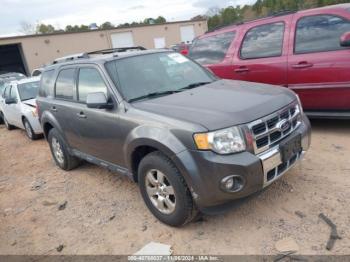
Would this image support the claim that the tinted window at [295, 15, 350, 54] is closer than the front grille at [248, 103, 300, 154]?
No

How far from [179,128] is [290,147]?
1101 millimetres

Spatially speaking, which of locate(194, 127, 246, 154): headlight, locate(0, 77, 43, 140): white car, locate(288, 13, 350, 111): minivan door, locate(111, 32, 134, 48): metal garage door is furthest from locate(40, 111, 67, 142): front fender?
locate(111, 32, 134, 48): metal garage door

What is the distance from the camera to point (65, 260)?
334 centimetres

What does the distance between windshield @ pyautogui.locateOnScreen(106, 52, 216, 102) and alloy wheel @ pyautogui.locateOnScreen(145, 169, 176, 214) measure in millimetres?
874

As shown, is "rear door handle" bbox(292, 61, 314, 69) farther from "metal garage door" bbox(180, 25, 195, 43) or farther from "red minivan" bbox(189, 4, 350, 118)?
"metal garage door" bbox(180, 25, 195, 43)

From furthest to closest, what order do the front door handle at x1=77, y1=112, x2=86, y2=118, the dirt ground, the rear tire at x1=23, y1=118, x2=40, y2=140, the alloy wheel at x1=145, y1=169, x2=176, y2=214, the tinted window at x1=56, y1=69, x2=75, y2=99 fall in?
the rear tire at x1=23, y1=118, x2=40, y2=140
the tinted window at x1=56, y1=69, x2=75, y2=99
the front door handle at x1=77, y1=112, x2=86, y2=118
the alloy wheel at x1=145, y1=169, x2=176, y2=214
the dirt ground

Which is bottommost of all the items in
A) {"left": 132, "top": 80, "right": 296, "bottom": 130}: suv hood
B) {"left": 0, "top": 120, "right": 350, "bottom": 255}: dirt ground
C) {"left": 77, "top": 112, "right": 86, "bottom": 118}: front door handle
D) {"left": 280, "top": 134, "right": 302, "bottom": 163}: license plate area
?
{"left": 0, "top": 120, "right": 350, "bottom": 255}: dirt ground

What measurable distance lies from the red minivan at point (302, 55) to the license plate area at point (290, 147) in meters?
1.95

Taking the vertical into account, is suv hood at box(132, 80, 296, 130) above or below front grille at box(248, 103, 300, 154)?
above

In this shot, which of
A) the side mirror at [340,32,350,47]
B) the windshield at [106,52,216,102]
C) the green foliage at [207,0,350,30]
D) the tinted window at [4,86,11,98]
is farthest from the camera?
the green foliage at [207,0,350,30]

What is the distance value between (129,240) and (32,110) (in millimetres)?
5807

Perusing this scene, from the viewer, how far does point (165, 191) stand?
3.43 m

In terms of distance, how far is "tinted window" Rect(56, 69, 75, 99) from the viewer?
189 inches

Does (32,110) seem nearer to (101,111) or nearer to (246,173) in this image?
(101,111)
